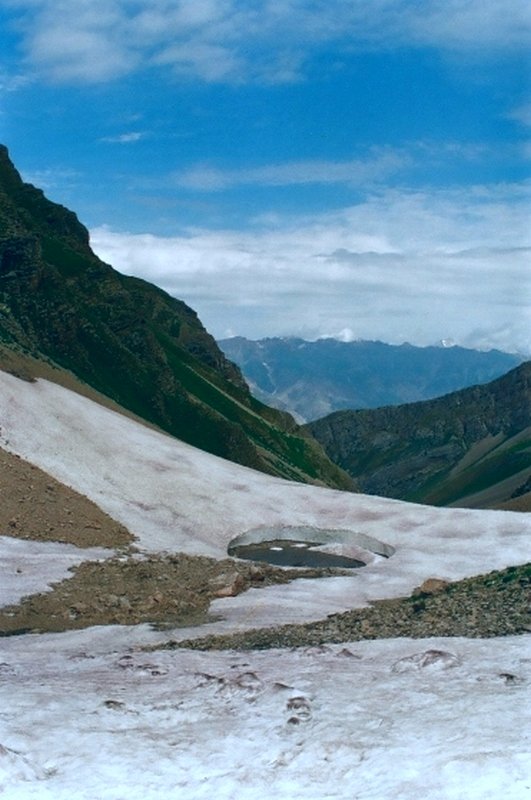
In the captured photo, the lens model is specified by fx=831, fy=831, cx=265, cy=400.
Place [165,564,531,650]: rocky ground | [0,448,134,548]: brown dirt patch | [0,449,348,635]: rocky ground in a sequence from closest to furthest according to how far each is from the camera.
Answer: [165,564,531,650]: rocky ground → [0,449,348,635]: rocky ground → [0,448,134,548]: brown dirt patch

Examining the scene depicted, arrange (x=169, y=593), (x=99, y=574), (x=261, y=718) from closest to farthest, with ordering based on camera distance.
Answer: (x=261, y=718), (x=169, y=593), (x=99, y=574)

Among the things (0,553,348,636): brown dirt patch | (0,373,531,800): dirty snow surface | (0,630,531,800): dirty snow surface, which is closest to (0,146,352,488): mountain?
(0,553,348,636): brown dirt patch

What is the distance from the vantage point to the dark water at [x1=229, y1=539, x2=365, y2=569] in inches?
1732

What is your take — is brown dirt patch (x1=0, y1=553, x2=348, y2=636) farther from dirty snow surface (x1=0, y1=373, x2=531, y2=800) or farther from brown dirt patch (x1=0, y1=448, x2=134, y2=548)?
brown dirt patch (x1=0, y1=448, x2=134, y2=548)

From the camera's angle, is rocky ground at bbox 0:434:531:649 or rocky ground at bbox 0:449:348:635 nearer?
rocky ground at bbox 0:434:531:649


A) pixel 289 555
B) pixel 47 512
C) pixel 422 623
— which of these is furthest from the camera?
pixel 289 555

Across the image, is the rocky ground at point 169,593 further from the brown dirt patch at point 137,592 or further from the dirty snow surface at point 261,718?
the dirty snow surface at point 261,718

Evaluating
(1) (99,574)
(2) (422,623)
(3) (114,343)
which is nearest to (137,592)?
(1) (99,574)

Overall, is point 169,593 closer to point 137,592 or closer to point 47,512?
point 137,592

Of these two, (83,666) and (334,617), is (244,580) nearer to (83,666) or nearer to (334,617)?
(334,617)

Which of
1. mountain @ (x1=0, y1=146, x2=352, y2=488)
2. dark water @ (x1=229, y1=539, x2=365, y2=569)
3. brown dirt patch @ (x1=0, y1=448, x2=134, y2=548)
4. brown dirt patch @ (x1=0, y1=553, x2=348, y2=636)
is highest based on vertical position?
mountain @ (x1=0, y1=146, x2=352, y2=488)

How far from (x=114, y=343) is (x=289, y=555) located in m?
54.6

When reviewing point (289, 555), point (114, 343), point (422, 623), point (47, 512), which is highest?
point (114, 343)

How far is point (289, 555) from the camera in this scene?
151ft
